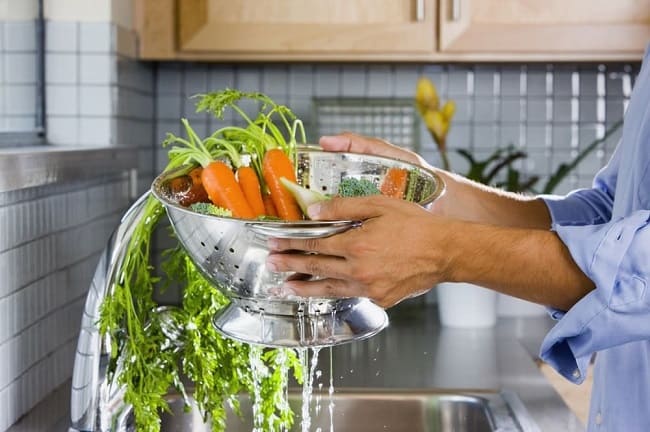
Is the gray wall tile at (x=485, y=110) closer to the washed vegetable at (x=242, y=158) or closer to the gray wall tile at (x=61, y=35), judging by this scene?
the gray wall tile at (x=61, y=35)

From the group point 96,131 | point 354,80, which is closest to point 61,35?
point 96,131

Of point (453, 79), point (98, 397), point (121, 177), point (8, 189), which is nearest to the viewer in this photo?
point (98, 397)

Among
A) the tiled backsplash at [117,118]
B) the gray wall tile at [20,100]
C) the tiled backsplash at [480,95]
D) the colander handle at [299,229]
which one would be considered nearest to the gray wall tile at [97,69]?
the tiled backsplash at [117,118]

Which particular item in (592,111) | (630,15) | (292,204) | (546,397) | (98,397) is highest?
(630,15)

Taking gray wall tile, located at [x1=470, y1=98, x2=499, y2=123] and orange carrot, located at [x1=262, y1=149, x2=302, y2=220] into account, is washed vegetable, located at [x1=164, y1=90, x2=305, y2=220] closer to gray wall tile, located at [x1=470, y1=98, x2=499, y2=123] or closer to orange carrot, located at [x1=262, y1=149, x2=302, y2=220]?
orange carrot, located at [x1=262, y1=149, x2=302, y2=220]

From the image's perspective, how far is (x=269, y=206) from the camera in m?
0.95

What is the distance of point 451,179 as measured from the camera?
1.27 m

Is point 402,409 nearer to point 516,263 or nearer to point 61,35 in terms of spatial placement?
point 516,263

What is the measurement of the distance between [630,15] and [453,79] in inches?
18.8

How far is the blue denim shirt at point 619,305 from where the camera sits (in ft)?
2.70

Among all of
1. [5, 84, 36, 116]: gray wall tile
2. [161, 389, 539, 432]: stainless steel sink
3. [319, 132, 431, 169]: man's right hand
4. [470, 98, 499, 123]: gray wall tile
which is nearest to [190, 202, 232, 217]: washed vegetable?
[319, 132, 431, 169]: man's right hand

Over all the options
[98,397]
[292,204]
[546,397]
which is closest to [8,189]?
[98,397]

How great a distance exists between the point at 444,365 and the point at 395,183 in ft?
2.65

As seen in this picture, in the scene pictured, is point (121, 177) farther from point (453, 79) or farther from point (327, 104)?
point (453, 79)
